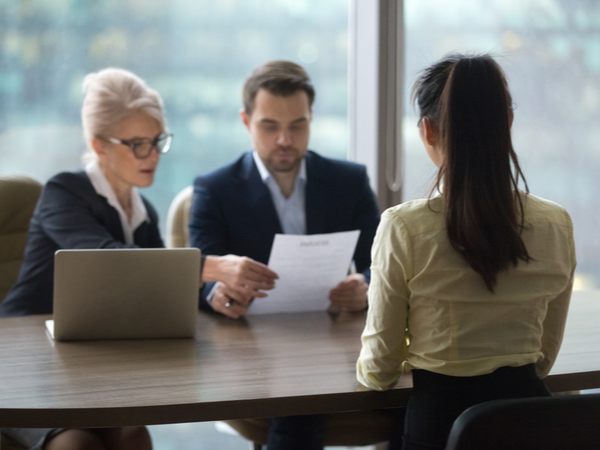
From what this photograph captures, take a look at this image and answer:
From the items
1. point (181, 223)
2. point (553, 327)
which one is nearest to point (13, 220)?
point (181, 223)

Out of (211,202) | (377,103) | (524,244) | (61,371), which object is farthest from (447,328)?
(377,103)

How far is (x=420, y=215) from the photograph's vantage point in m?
1.08

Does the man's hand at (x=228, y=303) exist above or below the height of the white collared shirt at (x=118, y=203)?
below

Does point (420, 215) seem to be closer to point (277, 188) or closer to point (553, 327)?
point (553, 327)

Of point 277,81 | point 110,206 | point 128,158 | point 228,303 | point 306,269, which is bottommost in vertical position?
point 228,303

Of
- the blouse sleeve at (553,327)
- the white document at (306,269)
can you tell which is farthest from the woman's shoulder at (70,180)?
the blouse sleeve at (553,327)

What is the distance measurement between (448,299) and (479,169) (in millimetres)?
237

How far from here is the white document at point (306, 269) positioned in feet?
5.49

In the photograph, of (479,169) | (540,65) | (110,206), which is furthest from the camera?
(540,65)

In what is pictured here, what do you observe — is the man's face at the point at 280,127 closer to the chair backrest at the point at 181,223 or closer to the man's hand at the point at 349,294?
the chair backrest at the point at 181,223

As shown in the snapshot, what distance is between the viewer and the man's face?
7.38ft

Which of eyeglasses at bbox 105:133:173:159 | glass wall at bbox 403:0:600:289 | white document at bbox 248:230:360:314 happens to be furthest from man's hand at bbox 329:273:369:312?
glass wall at bbox 403:0:600:289

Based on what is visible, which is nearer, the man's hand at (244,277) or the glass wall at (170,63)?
the man's hand at (244,277)

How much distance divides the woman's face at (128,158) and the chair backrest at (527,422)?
1.62 m
